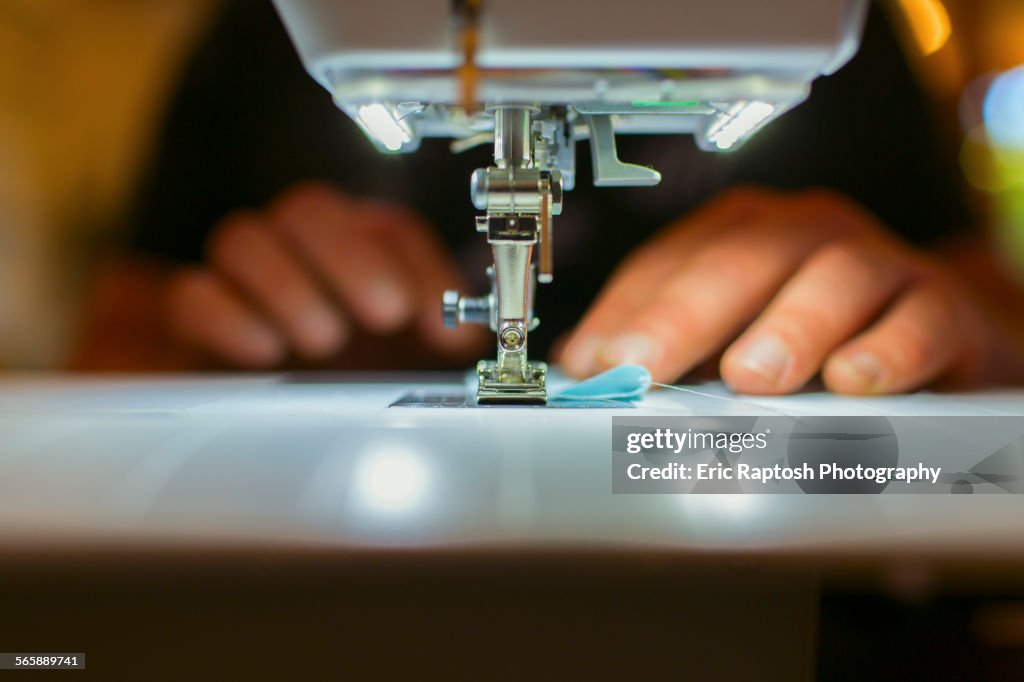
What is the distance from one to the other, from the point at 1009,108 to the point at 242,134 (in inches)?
63.9

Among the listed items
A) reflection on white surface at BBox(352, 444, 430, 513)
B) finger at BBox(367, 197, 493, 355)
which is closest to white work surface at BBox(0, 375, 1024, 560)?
reflection on white surface at BBox(352, 444, 430, 513)

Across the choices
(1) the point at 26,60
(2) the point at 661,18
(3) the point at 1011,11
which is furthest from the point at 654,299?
(1) the point at 26,60

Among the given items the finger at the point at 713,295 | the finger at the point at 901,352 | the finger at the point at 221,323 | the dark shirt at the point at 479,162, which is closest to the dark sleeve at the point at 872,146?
the dark shirt at the point at 479,162

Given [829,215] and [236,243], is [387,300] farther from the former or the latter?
[829,215]

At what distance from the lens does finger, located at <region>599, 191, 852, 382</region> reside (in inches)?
30.3

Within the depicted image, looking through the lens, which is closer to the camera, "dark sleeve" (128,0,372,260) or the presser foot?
the presser foot

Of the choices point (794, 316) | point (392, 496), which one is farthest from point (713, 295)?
point (392, 496)

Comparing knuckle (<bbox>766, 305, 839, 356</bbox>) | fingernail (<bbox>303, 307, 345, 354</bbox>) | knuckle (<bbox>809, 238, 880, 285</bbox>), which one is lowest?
knuckle (<bbox>766, 305, 839, 356</bbox>)

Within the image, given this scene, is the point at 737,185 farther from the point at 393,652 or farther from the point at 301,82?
the point at 393,652

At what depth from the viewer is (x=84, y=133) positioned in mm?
1416

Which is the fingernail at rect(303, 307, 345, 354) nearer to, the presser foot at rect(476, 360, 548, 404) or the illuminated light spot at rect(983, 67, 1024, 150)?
the presser foot at rect(476, 360, 548, 404)

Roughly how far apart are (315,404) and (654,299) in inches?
17.2

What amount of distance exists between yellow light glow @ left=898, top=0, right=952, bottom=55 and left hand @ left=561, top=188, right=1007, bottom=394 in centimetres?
62

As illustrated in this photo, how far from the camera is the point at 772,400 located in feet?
2.27
